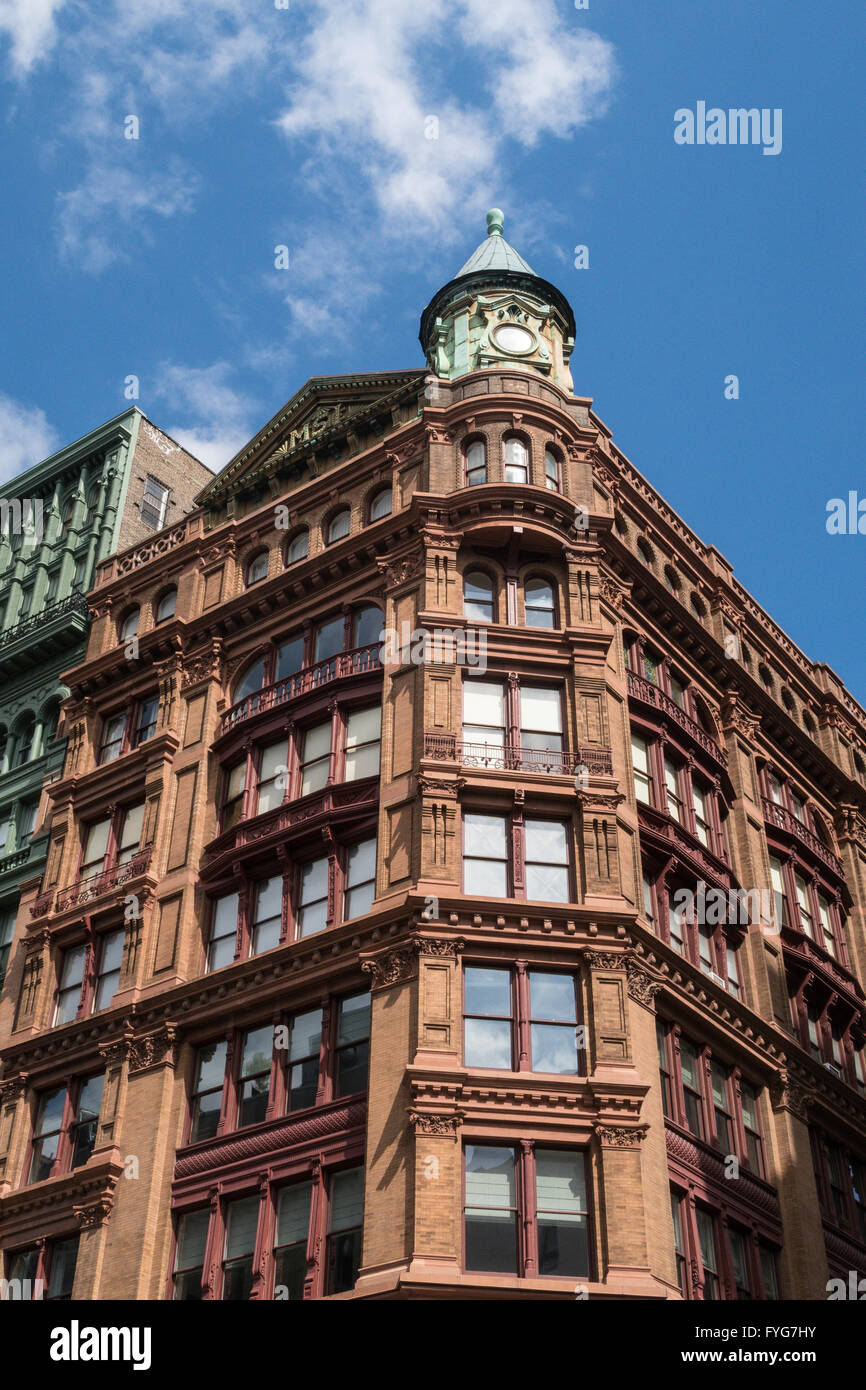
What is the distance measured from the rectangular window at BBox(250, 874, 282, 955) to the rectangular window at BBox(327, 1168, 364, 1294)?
21.5ft

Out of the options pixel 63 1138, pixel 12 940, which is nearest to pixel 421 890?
pixel 63 1138

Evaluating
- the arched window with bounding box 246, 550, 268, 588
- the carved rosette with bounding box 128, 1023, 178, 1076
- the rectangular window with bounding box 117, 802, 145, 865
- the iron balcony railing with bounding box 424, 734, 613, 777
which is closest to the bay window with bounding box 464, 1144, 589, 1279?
the carved rosette with bounding box 128, 1023, 178, 1076

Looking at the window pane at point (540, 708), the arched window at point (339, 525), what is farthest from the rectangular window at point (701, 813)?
the arched window at point (339, 525)

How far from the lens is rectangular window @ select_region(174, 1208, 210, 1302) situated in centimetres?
3450

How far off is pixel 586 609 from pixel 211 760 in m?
10.6

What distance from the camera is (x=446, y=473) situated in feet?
143

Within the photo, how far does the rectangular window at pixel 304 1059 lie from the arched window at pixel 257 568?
1532 cm

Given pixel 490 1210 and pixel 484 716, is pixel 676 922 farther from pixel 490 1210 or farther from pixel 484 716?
pixel 490 1210

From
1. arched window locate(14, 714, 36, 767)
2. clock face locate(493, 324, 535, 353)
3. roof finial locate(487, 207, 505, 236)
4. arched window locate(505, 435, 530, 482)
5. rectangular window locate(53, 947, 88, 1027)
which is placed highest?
roof finial locate(487, 207, 505, 236)

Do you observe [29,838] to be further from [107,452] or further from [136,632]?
[107,452]

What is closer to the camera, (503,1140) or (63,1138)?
(503,1140)

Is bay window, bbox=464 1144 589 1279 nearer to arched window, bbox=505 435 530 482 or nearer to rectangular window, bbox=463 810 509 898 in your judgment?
rectangular window, bbox=463 810 509 898

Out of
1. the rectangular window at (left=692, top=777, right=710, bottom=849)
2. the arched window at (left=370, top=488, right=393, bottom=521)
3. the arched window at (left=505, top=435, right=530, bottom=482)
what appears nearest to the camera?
the rectangular window at (left=692, top=777, right=710, bottom=849)

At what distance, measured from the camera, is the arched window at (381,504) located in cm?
4525
